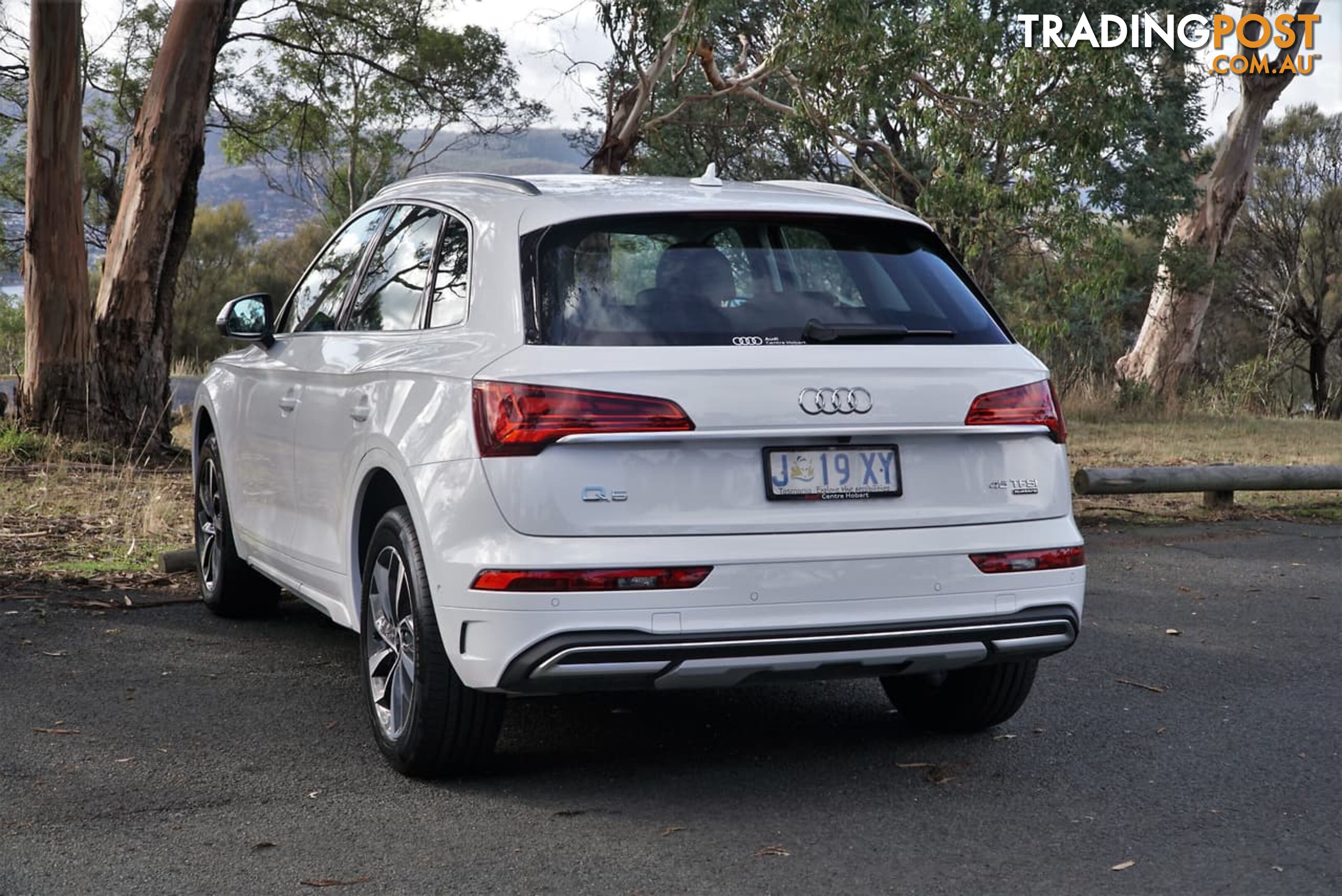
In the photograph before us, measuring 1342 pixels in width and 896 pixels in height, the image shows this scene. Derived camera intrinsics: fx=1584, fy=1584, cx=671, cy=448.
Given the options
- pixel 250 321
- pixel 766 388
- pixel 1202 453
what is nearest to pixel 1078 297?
pixel 1202 453

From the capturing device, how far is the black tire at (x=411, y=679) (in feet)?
14.4

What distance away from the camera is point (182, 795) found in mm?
4434

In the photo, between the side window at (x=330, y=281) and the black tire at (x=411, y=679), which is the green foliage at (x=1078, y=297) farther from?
the black tire at (x=411, y=679)

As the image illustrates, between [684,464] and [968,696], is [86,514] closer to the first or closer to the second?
[968,696]

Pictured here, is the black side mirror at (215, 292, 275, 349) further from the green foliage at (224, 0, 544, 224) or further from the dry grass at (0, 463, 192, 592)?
the green foliage at (224, 0, 544, 224)

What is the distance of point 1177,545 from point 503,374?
6666mm

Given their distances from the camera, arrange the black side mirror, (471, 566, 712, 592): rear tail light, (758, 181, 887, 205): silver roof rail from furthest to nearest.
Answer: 1. the black side mirror
2. (758, 181, 887, 205): silver roof rail
3. (471, 566, 712, 592): rear tail light

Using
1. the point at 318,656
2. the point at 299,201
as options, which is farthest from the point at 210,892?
the point at 299,201

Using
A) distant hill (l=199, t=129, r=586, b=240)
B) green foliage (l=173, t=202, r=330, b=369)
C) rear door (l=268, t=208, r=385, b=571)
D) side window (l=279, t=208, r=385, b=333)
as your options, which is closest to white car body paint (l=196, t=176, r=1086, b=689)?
rear door (l=268, t=208, r=385, b=571)

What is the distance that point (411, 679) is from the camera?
4617 millimetres

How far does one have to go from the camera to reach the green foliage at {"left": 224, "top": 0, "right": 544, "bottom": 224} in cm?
2658

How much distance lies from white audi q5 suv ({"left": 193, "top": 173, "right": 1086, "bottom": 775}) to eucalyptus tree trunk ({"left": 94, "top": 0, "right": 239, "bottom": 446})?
9.67 metres

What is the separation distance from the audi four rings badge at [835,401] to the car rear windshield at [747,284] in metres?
0.20

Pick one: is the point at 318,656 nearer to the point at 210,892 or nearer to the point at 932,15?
the point at 210,892
